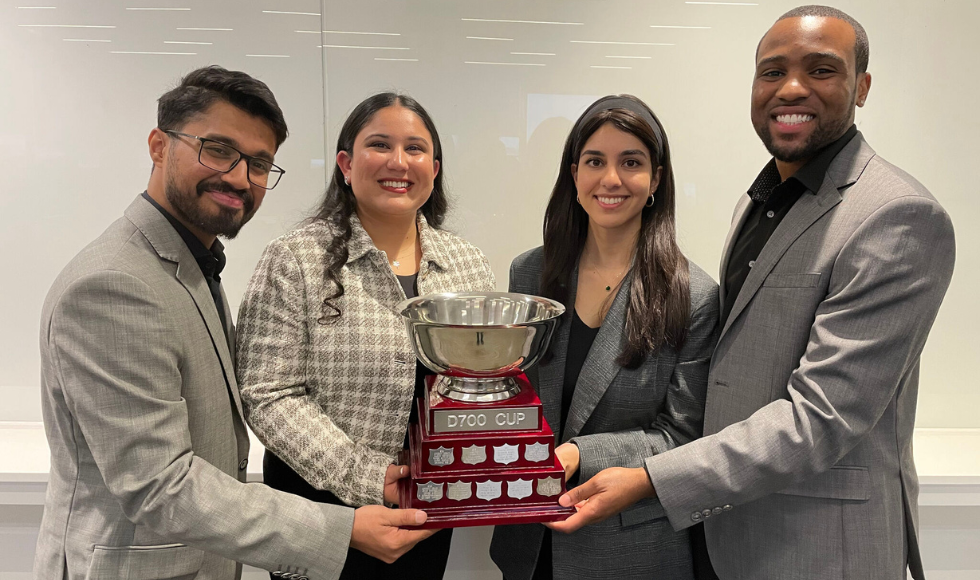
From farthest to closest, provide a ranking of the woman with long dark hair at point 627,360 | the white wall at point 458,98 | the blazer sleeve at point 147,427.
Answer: the white wall at point 458,98, the woman with long dark hair at point 627,360, the blazer sleeve at point 147,427

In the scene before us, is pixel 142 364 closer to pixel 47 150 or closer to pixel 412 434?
pixel 412 434

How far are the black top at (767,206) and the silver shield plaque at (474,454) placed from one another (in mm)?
708

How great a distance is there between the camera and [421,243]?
1767mm

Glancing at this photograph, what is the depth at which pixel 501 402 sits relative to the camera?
124 centimetres

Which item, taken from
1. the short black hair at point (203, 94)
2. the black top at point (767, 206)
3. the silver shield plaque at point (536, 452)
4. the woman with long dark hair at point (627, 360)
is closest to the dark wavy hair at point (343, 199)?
the short black hair at point (203, 94)

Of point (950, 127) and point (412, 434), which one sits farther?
point (950, 127)

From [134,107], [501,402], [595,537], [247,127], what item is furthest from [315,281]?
[134,107]

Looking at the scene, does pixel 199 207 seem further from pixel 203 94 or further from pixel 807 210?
pixel 807 210

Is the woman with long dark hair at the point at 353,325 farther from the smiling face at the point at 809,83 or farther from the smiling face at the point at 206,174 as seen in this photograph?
the smiling face at the point at 809,83

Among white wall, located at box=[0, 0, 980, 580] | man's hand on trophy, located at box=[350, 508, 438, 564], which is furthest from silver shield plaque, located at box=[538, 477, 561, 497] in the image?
white wall, located at box=[0, 0, 980, 580]

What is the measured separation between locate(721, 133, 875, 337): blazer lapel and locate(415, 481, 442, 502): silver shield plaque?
78cm

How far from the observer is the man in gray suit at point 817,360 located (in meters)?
1.24

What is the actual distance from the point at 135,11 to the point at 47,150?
65cm

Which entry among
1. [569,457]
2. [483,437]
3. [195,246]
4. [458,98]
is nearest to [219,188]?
[195,246]
